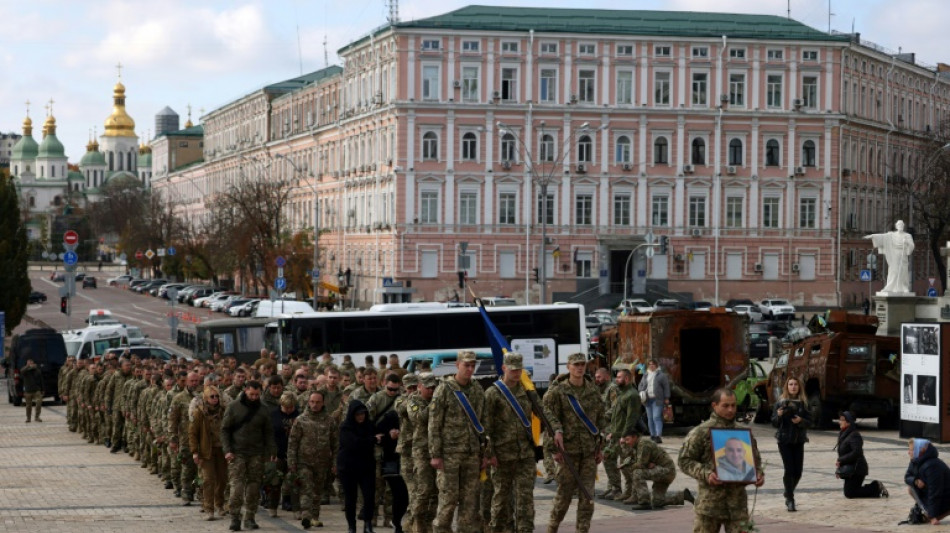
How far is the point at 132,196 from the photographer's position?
17412cm

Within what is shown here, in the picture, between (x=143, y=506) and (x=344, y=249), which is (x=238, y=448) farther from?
(x=344, y=249)

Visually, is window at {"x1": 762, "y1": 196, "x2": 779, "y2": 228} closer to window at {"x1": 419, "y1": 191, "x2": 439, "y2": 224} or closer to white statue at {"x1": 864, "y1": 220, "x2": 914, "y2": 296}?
window at {"x1": 419, "y1": 191, "x2": 439, "y2": 224}

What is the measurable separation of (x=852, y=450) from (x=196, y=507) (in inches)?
322

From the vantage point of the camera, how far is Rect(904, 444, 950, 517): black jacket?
18.4m

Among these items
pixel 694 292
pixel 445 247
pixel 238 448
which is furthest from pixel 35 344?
pixel 694 292

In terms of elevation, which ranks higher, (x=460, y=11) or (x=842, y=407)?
(x=460, y=11)

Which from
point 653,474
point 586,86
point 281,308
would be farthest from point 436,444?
point 586,86

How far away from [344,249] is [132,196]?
83.9 meters

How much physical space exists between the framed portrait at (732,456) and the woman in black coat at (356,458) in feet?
18.9

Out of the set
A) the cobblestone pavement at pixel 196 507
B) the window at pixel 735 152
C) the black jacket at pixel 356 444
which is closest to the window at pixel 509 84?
the window at pixel 735 152

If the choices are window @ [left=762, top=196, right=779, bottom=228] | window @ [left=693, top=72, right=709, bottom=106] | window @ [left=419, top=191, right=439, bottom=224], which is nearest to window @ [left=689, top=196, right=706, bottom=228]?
window @ [left=762, top=196, right=779, bottom=228]

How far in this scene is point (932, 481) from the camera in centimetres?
1847

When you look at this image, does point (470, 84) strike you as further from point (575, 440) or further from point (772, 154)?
point (575, 440)

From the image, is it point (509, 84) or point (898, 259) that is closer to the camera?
point (898, 259)
